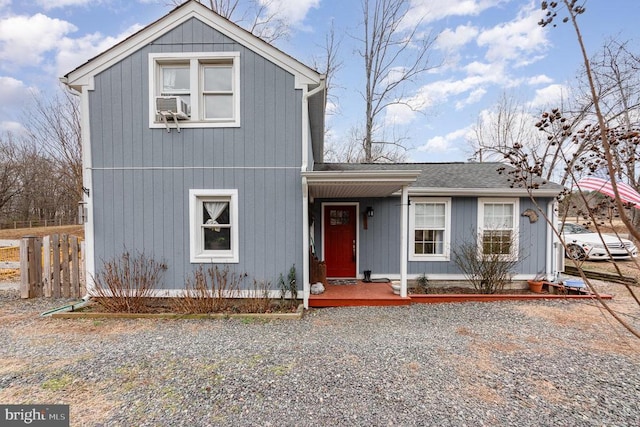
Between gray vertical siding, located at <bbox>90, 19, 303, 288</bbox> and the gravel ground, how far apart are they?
4.82ft

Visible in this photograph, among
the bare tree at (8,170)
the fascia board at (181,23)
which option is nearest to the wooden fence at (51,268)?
the fascia board at (181,23)

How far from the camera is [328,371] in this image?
11.2ft

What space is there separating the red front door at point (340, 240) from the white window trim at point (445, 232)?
55.7 inches

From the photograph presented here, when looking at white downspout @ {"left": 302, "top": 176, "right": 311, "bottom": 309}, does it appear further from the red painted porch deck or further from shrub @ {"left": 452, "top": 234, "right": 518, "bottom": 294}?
shrub @ {"left": 452, "top": 234, "right": 518, "bottom": 294}

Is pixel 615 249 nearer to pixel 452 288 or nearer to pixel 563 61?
pixel 452 288

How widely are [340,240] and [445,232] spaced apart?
2616 millimetres

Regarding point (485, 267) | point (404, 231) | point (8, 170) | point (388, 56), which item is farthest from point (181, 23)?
point (8, 170)

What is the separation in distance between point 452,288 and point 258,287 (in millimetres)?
4726

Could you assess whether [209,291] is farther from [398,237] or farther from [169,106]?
[398,237]

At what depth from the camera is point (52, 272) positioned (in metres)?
6.34

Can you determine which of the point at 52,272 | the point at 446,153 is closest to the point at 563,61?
the point at 52,272

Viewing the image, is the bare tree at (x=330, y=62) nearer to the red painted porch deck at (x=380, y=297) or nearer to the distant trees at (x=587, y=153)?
the red painted porch deck at (x=380, y=297)

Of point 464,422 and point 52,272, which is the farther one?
point 52,272

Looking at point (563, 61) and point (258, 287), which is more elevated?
point (563, 61)
